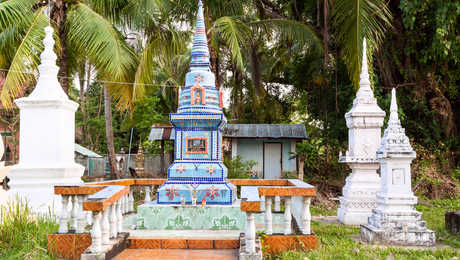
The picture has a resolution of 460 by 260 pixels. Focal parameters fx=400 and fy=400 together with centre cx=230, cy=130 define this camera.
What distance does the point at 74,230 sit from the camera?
17.7 feet

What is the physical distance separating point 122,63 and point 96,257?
23.9ft

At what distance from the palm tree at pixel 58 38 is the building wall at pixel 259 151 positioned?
24.9 feet

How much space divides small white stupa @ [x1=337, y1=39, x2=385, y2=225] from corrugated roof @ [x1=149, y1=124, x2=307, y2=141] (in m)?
7.93

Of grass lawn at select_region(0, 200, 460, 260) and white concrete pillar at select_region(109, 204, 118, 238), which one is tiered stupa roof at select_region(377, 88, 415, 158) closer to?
grass lawn at select_region(0, 200, 460, 260)

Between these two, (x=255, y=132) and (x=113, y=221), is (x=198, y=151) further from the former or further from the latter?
(x=255, y=132)

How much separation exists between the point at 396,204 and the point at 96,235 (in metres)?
4.55

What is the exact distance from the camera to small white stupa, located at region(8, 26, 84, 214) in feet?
20.0

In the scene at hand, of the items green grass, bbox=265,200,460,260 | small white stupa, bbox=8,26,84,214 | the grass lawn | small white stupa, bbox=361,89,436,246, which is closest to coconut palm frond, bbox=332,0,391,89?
small white stupa, bbox=361,89,436,246

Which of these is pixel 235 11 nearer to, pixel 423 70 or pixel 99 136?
pixel 423 70

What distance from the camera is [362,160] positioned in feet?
27.8

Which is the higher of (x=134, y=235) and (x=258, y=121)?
(x=258, y=121)

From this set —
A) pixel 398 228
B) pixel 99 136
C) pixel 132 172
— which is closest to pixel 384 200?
pixel 398 228

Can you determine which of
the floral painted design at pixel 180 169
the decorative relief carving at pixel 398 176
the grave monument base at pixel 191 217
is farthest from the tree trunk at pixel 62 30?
the decorative relief carving at pixel 398 176

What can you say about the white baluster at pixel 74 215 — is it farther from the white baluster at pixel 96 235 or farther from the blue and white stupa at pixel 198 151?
the blue and white stupa at pixel 198 151
